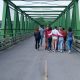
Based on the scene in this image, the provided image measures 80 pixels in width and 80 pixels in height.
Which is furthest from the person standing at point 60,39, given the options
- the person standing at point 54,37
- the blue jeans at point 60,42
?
the person standing at point 54,37

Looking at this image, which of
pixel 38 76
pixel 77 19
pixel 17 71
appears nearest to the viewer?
pixel 38 76

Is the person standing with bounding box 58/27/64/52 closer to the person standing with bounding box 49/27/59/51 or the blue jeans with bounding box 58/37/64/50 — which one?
the blue jeans with bounding box 58/37/64/50

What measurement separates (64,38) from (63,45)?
0.46 m

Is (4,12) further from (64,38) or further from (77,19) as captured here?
(64,38)

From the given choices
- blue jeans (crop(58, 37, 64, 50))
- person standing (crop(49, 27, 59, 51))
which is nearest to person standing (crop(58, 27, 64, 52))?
blue jeans (crop(58, 37, 64, 50))

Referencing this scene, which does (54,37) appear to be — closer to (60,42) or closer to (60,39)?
(60,39)

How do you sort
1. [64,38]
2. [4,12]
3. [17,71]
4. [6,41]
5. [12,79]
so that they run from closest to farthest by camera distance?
[12,79], [17,71], [64,38], [6,41], [4,12]

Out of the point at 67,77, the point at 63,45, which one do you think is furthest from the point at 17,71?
the point at 63,45

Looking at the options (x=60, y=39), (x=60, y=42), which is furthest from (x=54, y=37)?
(x=60, y=42)

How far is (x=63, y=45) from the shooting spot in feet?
66.6

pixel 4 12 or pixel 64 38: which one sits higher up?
pixel 4 12

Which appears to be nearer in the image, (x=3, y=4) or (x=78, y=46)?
(x=78, y=46)

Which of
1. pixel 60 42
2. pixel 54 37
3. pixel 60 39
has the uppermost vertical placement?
pixel 54 37

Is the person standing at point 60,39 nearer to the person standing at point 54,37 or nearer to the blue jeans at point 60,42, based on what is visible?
the blue jeans at point 60,42
